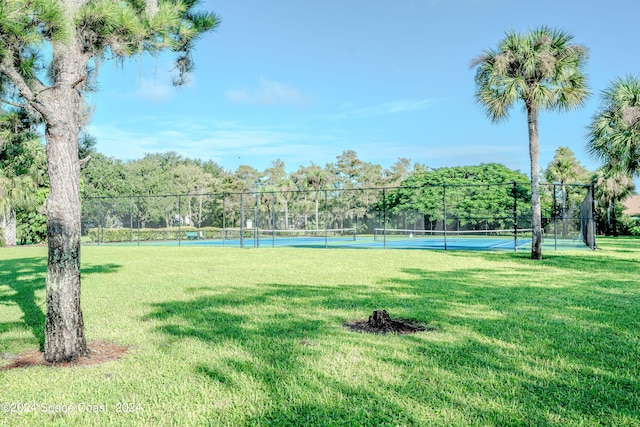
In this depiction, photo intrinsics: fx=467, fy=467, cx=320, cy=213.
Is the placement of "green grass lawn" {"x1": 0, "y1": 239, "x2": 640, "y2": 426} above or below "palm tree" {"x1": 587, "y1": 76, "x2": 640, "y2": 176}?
below

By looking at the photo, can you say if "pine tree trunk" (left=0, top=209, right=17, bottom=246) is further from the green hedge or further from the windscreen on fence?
the green hedge

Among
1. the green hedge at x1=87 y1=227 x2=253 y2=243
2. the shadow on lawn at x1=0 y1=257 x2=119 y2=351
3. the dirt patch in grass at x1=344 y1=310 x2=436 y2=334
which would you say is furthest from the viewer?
the green hedge at x1=87 y1=227 x2=253 y2=243

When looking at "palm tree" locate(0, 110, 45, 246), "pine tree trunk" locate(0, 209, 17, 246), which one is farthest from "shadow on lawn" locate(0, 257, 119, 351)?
"pine tree trunk" locate(0, 209, 17, 246)

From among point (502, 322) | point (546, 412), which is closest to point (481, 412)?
point (546, 412)

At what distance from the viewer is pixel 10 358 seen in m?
4.04

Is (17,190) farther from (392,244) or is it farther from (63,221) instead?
(63,221)

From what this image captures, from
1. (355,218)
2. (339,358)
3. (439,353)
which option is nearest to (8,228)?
(355,218)

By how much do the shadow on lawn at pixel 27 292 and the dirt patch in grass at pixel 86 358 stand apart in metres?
0.26

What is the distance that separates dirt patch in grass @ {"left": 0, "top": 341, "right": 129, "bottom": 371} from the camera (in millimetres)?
3846

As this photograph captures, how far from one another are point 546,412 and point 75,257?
149 inches

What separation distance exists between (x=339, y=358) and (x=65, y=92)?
3366 millimetres

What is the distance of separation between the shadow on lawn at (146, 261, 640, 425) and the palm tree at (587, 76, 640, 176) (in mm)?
6750

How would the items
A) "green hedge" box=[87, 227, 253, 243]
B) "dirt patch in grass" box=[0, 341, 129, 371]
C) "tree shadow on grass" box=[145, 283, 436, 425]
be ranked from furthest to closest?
"green hedge" box=[87, 227, 253, 243]
"dirt patch in grass" box=[0, 341, 129, 371]
"tree shadow on grass" box=[145, 283, 436, 425]

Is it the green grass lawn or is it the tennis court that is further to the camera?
the tennis court
